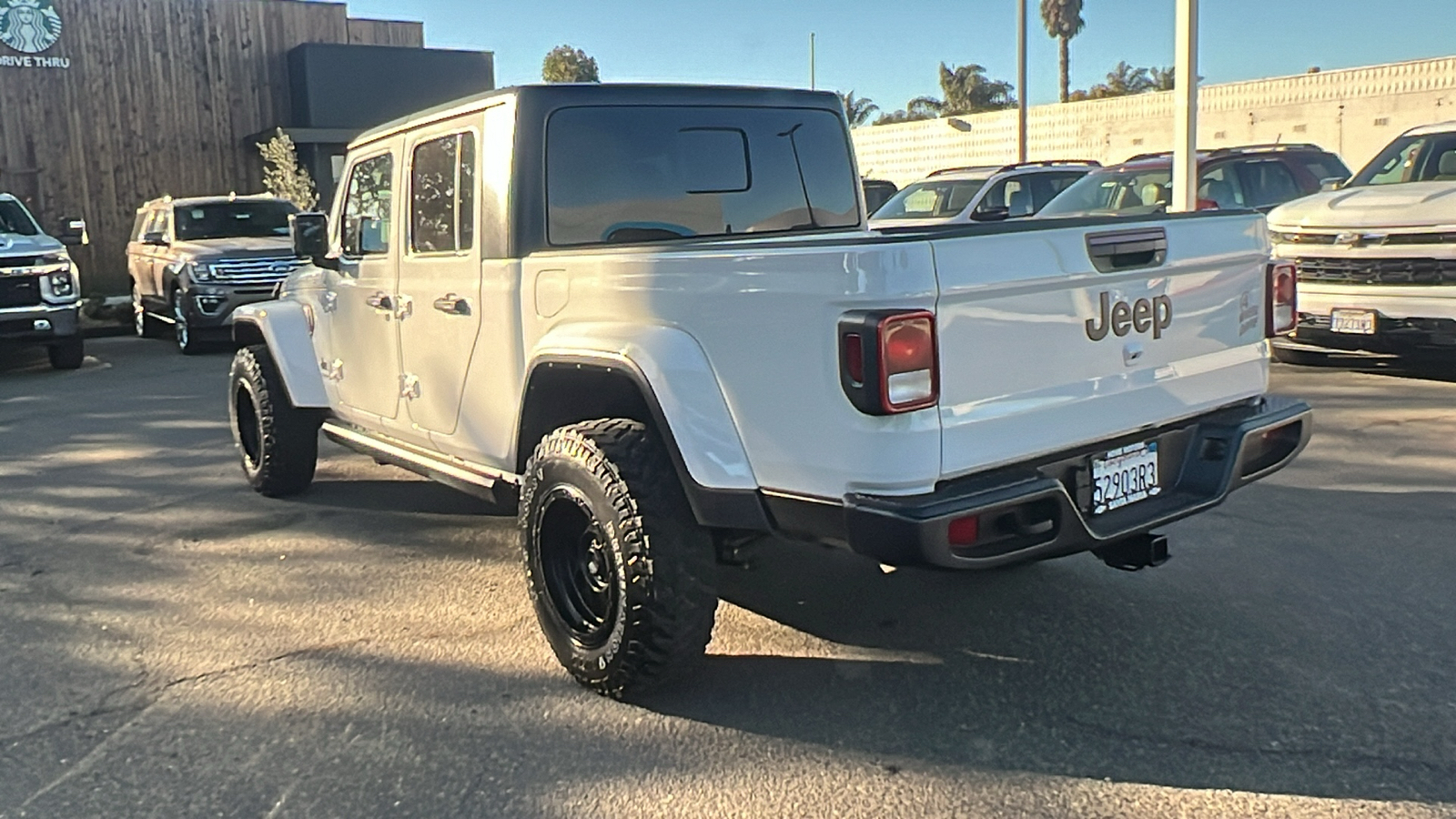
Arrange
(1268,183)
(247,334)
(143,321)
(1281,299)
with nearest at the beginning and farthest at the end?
(1281,299) < (247,334) < (1268,183) < (143,321)

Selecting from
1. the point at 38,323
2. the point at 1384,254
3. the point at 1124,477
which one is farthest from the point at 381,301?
the point at 38,323

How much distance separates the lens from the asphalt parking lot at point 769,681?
10.5 feet

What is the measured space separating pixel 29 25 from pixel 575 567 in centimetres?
2190

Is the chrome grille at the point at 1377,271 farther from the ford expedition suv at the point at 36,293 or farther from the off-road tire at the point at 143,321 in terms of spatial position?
the off-road tire at the point at 143,321

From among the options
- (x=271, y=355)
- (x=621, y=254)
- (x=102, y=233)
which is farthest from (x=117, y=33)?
(x=621, y=254)

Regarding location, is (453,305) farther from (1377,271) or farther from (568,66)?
(568,66)

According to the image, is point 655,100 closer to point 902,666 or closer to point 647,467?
point 647,467

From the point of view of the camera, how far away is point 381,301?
5.18 meters

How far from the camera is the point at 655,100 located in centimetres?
471

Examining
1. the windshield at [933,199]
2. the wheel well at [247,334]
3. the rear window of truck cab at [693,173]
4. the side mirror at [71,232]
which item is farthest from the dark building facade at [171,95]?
the rear window of truck cab at [693,173]

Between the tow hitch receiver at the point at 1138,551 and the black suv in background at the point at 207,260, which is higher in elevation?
the black suv in background at the point at 207,260

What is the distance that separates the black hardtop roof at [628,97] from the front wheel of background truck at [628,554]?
126 centimetres

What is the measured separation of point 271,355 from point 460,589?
6.78 feet

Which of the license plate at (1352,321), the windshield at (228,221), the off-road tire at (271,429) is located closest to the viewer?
the off-road tire at (271,429)
